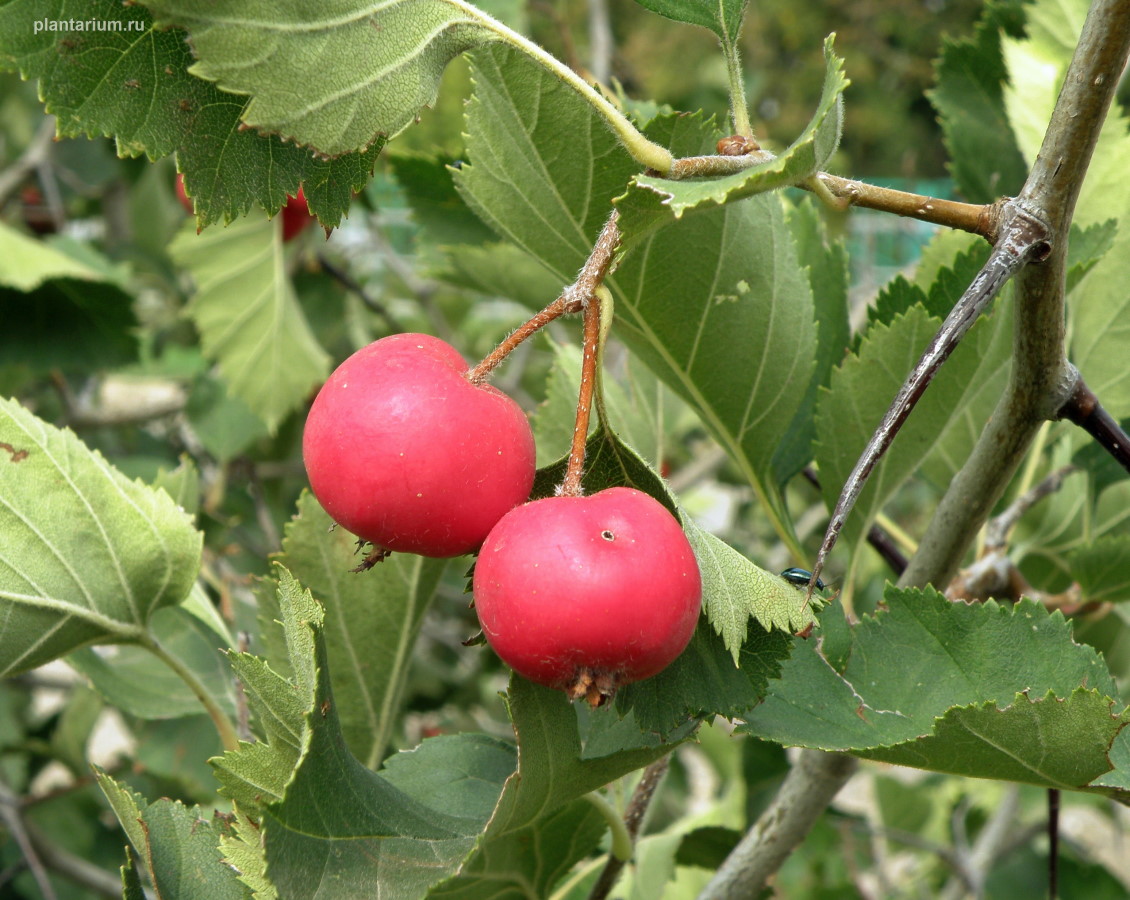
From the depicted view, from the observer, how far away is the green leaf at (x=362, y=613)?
110 centimetres

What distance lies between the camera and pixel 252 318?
243 cm

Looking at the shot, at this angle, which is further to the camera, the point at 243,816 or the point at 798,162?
the point at 243,816

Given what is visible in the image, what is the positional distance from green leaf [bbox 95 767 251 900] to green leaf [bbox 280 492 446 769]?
0.26 meters

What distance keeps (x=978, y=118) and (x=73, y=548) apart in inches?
49.8

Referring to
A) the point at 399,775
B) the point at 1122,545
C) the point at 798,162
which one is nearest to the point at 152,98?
the point at 798,162

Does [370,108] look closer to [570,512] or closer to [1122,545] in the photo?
[570,512]

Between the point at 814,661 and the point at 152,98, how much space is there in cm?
65

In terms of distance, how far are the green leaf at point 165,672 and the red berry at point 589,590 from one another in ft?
2.30

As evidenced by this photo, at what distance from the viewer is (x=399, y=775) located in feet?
2.98

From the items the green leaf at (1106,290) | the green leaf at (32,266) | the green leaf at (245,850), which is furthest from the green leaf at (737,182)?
the green leaf at (32,266)

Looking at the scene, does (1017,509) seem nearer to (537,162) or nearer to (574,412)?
(574,412)

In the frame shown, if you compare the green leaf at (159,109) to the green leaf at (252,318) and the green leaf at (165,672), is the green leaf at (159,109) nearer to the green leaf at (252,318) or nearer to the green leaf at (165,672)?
the green leaf at (165,672)

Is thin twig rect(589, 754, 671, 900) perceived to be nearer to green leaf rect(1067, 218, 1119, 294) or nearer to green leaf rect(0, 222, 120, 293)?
green leaf rect(1067, 218, 1119, 294)

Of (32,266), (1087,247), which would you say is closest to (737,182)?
(1087,247)
